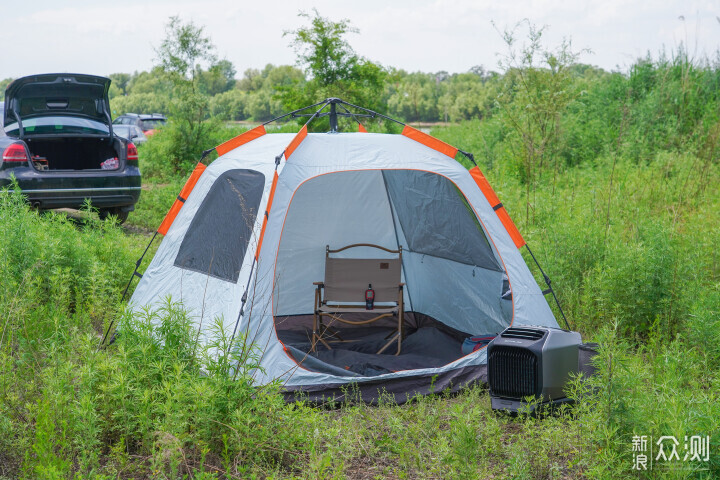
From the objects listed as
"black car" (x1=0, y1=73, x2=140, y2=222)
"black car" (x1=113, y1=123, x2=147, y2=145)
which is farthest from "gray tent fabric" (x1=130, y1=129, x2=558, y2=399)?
"black car" (x1=113, y1=123, x2=147, y2=145)

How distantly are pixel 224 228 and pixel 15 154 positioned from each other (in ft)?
11.9

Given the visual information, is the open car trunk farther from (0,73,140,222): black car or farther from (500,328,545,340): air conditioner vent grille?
(500,328,545,340): air conditioner vent grille

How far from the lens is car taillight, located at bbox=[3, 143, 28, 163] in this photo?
22.0ft

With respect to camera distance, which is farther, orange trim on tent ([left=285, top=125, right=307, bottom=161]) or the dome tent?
orange trim on tent ([left=285, top=125, right=307, bottom=161])

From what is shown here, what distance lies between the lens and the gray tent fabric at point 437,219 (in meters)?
5.04

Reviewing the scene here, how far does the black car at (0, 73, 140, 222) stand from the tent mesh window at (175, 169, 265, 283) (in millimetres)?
3087

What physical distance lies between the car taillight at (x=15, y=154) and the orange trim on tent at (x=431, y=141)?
14.3 ft

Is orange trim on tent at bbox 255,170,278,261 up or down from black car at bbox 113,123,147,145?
down

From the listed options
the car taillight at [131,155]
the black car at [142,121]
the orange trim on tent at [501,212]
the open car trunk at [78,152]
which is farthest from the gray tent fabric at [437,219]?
the black car at [142,121]

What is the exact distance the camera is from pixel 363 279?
5.28 m

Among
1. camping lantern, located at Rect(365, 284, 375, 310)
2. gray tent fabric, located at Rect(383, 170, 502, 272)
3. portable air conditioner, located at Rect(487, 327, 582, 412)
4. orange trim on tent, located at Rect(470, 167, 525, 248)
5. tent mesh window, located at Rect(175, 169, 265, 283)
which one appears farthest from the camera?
camping lantern, located at Rect(365, 284, 375, 310)

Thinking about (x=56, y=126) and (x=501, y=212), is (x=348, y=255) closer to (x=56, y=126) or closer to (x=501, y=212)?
(x=501, y=212)

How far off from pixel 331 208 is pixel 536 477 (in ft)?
10.9

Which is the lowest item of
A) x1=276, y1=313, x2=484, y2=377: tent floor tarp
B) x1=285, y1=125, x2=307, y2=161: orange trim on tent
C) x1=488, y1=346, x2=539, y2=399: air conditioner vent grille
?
x1=276, y1=313, x2=484, y2=377: tent floor tarp
